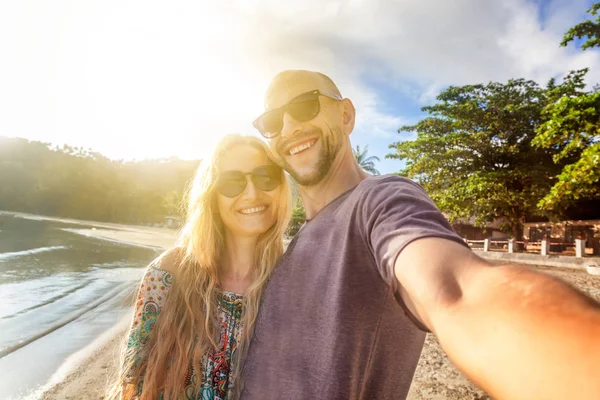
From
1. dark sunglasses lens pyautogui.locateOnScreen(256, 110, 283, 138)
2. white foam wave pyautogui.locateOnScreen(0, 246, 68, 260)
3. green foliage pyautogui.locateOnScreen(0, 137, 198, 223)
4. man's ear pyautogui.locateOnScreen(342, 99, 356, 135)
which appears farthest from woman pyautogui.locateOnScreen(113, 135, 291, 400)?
green foliage pyautogui.locateOnScreen(0, 137, 198, 223)

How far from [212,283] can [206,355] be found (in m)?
0.41

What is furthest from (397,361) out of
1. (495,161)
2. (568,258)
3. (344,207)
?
(495,161)

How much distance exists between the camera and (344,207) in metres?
1.27

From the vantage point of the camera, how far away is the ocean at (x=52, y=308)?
6.30 m

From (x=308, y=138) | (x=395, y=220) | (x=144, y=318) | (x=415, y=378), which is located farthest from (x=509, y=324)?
(x=415, y=378)

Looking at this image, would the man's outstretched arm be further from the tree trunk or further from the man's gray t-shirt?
the tree trunk

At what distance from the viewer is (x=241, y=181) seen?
222 cm

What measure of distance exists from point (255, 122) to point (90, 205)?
259ft

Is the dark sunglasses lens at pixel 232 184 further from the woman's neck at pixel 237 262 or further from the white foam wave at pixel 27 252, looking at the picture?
the white foam wave at pixel 27 252

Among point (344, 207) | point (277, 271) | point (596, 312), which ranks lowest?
point (277, 271)

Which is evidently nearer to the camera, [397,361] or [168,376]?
[397,361]

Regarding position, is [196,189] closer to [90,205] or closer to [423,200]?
[423,200]

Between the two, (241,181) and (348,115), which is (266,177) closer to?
(241,181)

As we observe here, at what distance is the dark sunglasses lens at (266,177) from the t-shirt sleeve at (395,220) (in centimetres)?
124
